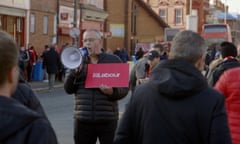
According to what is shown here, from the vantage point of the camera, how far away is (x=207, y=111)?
3.80 m

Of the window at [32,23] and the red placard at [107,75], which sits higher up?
the window at [32,23]

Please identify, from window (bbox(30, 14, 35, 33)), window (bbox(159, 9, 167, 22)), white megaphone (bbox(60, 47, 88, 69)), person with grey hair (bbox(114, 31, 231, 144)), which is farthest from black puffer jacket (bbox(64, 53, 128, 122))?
window (bbox(159, 9, 167, 22))

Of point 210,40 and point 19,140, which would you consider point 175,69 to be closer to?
point 19,140

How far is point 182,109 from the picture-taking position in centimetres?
383

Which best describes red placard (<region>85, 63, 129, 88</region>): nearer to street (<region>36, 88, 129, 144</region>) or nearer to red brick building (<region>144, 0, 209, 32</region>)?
street (<region>36, 88, 129, 144</region>)

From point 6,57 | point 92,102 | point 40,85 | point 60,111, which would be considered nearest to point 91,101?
point 92,102

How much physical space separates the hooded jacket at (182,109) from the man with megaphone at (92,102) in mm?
2177

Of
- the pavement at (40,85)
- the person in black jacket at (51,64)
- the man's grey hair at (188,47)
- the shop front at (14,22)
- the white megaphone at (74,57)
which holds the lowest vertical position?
the pavement at (40,85)

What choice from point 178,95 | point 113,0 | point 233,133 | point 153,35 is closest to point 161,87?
point 178,95

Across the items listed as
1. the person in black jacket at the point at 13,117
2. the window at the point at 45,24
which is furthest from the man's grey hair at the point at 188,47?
the window at the point at 45,24

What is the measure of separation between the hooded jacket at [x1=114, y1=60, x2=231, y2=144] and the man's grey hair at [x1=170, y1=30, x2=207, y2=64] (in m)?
0.05

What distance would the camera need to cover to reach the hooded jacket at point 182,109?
3.80m

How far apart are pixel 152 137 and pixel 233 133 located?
124 cm

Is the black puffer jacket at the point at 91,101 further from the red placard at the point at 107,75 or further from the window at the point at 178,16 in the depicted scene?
the window at the point at 178,16
